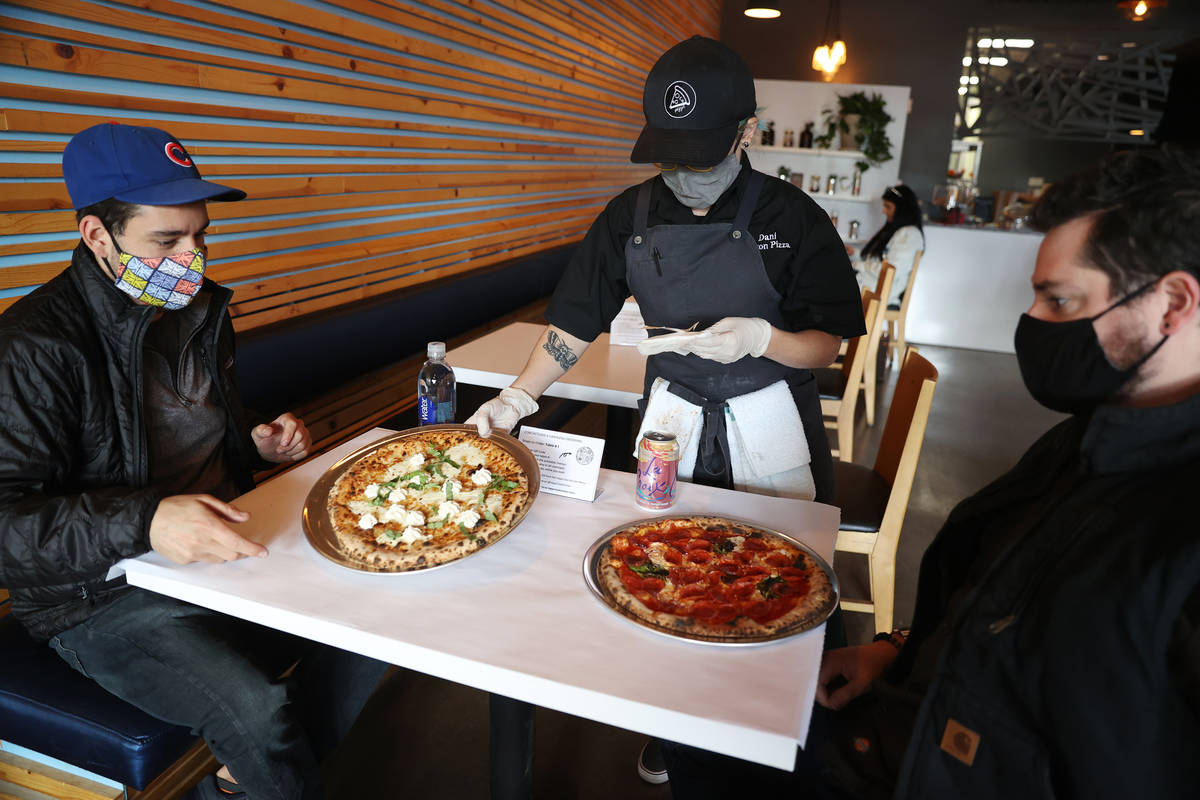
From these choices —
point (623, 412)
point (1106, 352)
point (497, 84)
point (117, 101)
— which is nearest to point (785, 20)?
point (497, 84)

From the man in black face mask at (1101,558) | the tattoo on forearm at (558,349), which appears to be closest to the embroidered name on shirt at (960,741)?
the man in black face mask at (1101,558)

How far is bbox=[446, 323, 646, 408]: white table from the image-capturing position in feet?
8.13

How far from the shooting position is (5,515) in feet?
4.28

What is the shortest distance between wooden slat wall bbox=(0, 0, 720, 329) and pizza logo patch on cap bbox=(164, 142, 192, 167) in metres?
0.70

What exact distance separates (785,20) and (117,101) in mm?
8537

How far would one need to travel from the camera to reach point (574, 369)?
105 inches

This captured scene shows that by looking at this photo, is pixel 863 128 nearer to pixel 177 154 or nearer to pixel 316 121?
pixel 316 121

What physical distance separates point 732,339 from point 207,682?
4.25ft

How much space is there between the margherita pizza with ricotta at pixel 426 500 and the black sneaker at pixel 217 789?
0.68 m

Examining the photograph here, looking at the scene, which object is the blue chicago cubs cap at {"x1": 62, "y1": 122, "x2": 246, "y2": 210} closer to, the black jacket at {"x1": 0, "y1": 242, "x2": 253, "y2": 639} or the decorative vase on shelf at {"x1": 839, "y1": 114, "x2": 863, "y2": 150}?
the black jacket at {"x1": 0, "y1": 242, "x2": 253, "y2": 639}

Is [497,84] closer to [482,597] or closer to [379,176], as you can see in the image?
[379,176]

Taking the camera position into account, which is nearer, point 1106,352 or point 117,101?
point 1106,352

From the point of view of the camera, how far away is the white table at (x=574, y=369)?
2479 millimetres

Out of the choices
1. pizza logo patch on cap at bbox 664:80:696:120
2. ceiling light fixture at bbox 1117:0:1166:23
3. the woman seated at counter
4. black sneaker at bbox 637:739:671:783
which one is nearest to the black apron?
pizza logo patch on cap at bbox 664:80:696:120
